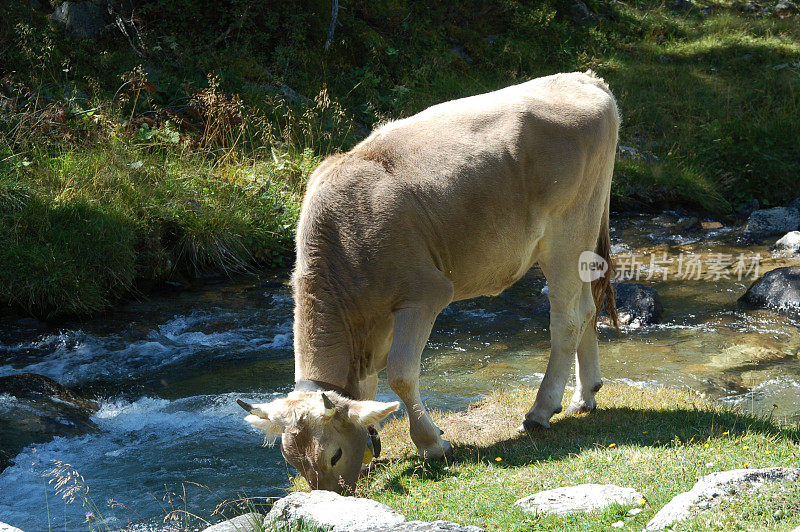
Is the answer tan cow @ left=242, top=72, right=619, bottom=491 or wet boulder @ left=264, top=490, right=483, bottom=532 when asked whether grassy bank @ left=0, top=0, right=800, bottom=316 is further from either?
wet boulder @ left=264, top=490, right=483, bottom=532

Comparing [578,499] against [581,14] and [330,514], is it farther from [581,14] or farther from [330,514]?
[581,14]

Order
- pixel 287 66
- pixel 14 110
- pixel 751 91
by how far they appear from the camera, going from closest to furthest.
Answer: pixel 14 110, pixel 287 66, pixel 751 91

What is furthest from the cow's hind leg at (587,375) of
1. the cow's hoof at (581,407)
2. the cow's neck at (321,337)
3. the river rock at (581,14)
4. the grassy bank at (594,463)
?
the river rock at (581,14)

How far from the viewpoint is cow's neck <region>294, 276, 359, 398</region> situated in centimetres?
558

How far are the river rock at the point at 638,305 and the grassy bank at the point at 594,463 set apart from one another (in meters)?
3.72

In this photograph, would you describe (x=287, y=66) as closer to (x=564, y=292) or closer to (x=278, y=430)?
(x=564, y=292)

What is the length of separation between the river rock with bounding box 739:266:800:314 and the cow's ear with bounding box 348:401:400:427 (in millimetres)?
8204

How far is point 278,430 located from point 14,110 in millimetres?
10357

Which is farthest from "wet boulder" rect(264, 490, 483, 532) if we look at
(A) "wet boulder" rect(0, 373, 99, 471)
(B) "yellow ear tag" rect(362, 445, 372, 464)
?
(A) "wet boulder" rect(0, 373, 99, 471)

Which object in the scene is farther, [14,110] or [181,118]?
[181,118]

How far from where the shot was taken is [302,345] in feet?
18.5

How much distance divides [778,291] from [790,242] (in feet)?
9.97

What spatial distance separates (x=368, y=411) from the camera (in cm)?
517

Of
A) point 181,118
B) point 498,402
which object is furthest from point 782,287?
point 181,118
